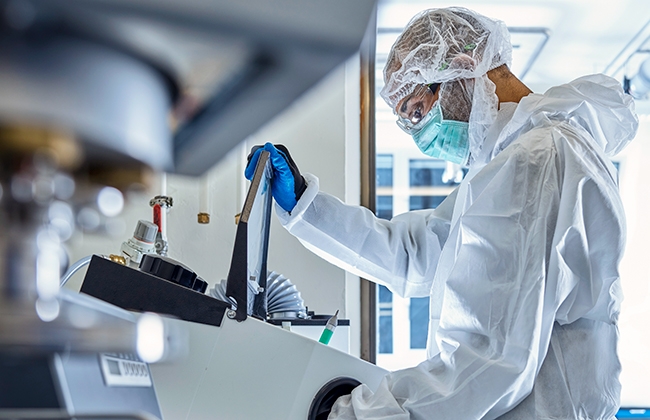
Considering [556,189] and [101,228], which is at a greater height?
[556,189]

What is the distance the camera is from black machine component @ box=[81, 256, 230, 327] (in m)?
0.88

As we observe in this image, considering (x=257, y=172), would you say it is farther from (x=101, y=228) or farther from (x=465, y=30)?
(x=101, y=228)

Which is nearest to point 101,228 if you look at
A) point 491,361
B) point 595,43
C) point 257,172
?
point 491,361

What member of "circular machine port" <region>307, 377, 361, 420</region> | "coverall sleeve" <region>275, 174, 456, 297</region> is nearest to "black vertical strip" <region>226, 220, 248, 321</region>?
"circular machine port" <region>307, 377, 361, 420</region>

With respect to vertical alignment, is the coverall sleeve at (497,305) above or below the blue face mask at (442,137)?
below

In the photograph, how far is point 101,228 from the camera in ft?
1.00

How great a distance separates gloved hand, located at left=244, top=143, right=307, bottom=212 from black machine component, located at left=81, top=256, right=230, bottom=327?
48cm

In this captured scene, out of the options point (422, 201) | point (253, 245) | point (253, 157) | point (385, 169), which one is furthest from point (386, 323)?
point (253, 245)

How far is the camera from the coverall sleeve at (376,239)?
60.6 inches

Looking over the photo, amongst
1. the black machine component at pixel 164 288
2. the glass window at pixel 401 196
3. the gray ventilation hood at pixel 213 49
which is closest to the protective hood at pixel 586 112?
the black machine component at pixel 164 288

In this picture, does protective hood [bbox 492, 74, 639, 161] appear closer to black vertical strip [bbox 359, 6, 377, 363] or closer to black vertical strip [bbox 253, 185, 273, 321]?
black vertical strip [bbox 253, 185, 273, 321]

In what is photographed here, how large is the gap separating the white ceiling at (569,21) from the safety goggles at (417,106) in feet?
4.03

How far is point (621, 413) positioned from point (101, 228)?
11.1 ft

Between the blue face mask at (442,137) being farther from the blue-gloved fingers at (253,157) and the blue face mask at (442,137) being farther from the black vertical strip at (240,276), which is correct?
the black vertical strip at (240,276)
